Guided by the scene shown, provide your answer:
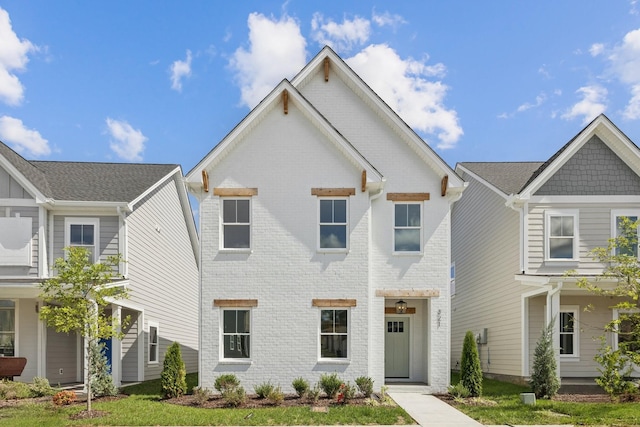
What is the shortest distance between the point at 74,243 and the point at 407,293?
37.5ft

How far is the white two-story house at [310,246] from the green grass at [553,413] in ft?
10.2

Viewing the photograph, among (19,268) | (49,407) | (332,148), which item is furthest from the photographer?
(19,268)

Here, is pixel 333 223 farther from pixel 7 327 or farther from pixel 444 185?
pixel 7 327

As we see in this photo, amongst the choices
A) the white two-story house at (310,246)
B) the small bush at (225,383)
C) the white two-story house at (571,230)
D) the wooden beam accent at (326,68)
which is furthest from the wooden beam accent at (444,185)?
the small bush at (225,383)

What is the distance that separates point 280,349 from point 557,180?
435 inches

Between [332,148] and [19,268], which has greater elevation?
[332,148]

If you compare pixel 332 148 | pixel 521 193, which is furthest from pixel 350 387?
pixel 521 193

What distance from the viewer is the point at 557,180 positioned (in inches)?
806

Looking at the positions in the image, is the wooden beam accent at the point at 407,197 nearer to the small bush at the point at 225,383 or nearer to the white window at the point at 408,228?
the white window at the point at 408,228

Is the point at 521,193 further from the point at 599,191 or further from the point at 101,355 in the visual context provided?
the point at 101,355

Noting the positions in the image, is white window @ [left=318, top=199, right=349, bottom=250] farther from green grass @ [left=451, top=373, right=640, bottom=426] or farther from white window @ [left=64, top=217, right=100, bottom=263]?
white window @ [left=64, top=217, right=100, bottom=263]

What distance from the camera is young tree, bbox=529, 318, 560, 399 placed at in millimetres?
16781

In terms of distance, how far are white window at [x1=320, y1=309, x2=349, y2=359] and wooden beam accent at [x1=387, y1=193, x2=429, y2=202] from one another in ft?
12.8

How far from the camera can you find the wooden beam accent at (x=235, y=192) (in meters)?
18.4
